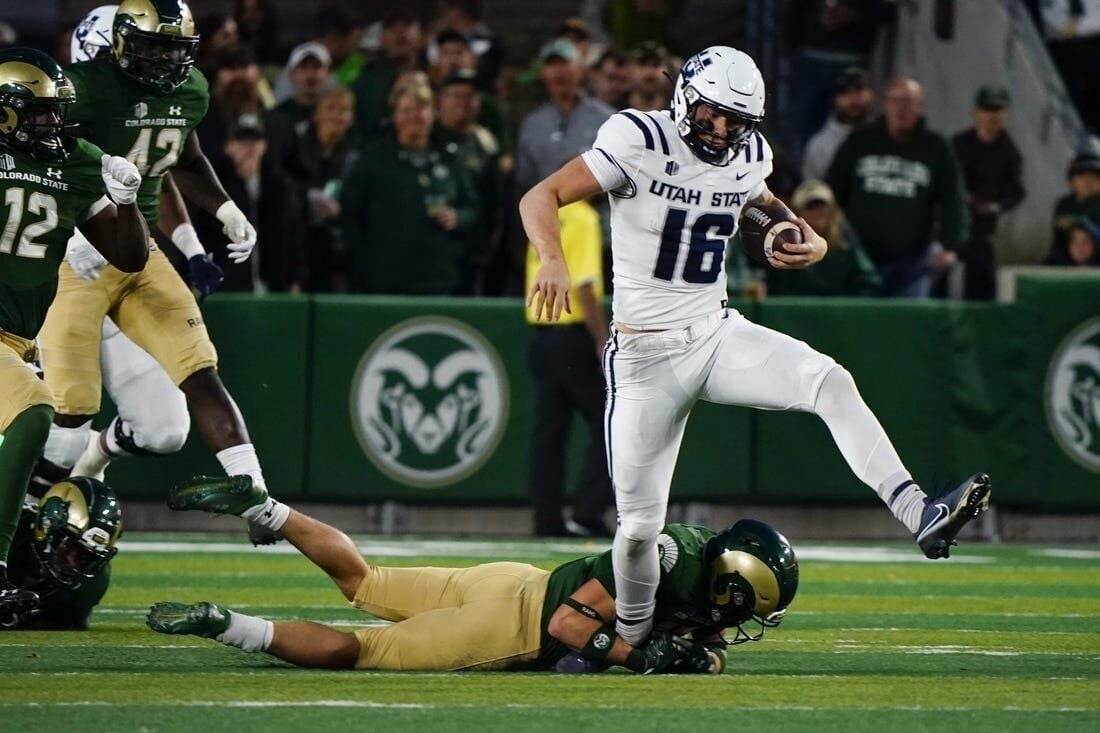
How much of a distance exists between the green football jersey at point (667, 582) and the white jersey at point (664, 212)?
688mm

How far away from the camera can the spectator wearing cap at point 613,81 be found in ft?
39.7

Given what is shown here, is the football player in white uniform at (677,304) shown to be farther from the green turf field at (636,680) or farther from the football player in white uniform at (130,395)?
the football player in white uniform at (130,395)

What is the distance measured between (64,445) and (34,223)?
130cm

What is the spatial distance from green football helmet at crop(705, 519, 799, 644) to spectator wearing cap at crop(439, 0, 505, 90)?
24.5ft

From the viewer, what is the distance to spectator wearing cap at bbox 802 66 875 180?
12453 millimetres

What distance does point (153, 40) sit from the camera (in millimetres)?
7219

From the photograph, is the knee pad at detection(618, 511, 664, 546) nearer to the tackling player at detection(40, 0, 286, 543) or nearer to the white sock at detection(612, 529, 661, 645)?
the white sock at detection(612, 529, 661, 645)

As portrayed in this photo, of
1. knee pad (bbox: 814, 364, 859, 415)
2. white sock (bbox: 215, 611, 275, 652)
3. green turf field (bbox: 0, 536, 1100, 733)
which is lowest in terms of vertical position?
green turf field (bbox: 0, 536, 1100, 733)

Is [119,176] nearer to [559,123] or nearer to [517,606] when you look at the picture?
[517,606]

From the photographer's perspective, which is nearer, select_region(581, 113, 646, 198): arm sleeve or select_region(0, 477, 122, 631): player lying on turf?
select_region(581, 113, 646, 198): arm sleeve

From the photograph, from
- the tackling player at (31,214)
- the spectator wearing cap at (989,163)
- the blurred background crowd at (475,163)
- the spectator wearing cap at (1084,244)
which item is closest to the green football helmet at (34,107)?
the tackling player at (31,214)

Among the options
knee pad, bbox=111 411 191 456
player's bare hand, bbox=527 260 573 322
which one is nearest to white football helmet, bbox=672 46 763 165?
player's bare hand, bbox=527 260 573 322

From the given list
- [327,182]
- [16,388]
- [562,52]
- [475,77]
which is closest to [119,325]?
[16,388]

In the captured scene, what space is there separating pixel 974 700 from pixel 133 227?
10.2 feet
